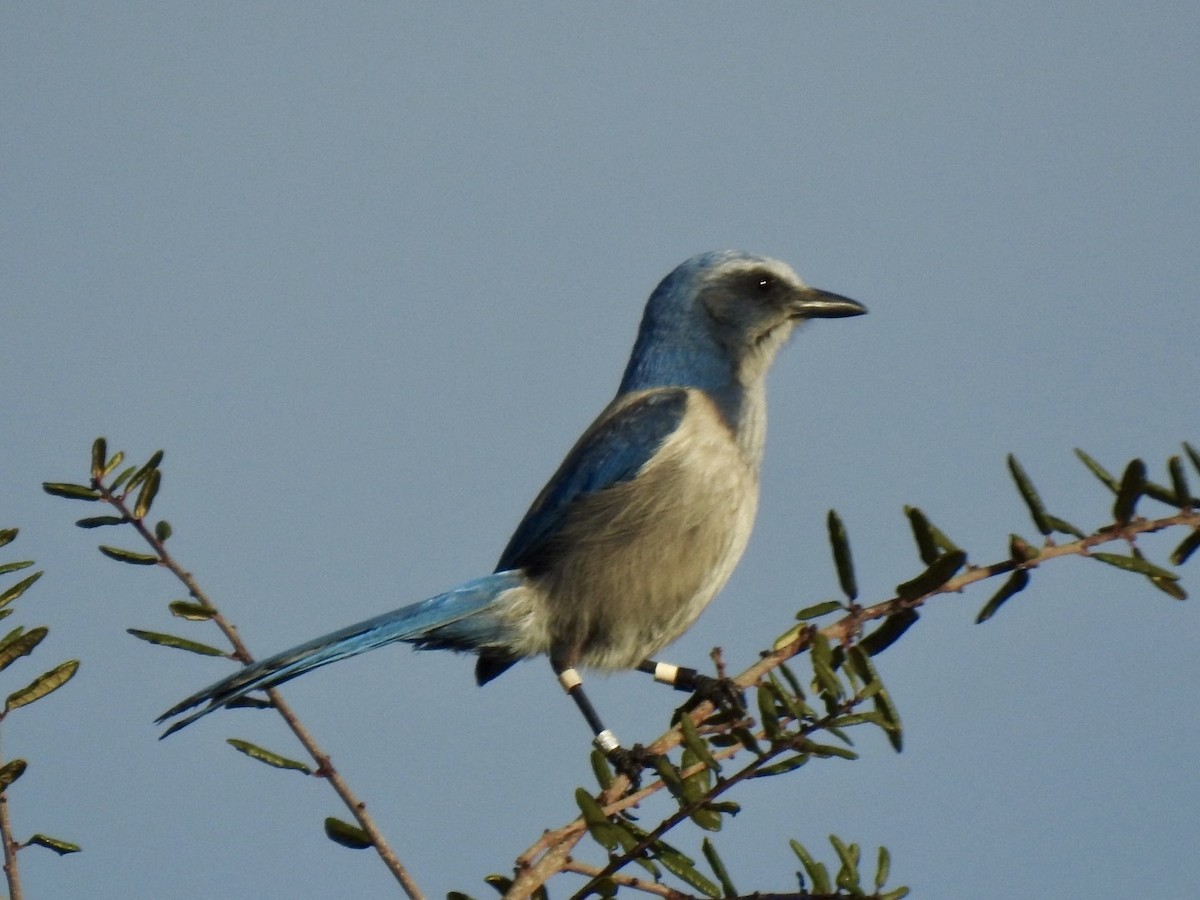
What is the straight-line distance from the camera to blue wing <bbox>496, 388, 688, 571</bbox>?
6969 mm

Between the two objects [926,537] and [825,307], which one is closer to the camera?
[926,537]

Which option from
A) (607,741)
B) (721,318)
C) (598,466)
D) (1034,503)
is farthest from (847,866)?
(721,318)

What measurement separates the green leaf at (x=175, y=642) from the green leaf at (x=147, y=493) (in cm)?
26

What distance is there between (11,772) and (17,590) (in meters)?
0.51

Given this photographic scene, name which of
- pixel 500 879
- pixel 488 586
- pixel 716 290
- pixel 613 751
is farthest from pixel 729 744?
pixel 716 290

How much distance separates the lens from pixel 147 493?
3783 millimetres

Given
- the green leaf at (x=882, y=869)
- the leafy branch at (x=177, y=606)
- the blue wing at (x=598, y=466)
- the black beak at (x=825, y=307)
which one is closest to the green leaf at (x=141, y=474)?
the leafy branch at (x=177, y=606)

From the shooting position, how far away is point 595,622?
6785 millimetres

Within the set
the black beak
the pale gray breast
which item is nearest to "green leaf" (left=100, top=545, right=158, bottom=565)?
the pale gray breast

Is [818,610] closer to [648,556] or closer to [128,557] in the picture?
[128,557]

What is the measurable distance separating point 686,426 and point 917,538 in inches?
154

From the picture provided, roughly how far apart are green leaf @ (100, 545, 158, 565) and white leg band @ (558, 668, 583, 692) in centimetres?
325

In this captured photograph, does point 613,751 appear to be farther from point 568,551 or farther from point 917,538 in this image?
point 917,538

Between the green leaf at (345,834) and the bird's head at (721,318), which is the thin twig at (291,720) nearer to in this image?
the green leaf at (345,834)
